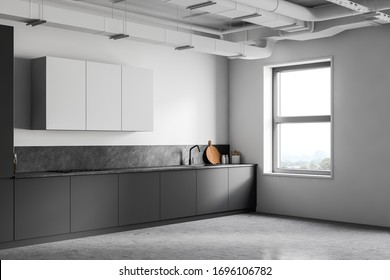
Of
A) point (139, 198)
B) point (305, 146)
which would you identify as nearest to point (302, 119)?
point (305, 146)

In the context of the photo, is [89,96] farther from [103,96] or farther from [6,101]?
[6,101]

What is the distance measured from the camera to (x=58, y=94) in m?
6.93

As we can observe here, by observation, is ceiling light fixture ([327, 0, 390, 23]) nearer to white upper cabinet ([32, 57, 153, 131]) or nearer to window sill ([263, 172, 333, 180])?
window sill ([263, 172, 333, 180])

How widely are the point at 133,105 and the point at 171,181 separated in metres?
1.27

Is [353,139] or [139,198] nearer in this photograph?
[139,198]

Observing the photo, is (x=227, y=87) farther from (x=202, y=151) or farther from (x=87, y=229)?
(x=87, y=229)

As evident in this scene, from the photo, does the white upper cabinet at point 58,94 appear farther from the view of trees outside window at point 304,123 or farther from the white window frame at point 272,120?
the view of trees outside window at point 304,123

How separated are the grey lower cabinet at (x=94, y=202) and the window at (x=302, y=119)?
3335 millimetres

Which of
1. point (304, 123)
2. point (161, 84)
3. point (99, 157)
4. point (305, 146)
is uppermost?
point (161, 84)

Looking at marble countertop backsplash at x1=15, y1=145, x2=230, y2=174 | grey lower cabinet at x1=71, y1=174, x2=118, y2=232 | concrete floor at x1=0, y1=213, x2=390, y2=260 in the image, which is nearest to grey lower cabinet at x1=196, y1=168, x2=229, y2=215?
concrete floor at x1=0, y1=213, x2=390, y2=260

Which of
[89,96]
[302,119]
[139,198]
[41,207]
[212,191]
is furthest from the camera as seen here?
[302,119]

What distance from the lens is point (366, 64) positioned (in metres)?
7.86

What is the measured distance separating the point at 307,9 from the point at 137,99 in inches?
108

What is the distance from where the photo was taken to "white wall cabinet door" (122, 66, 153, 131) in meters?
7.69
